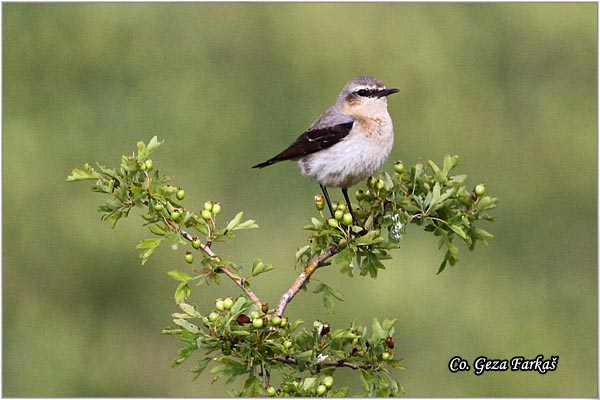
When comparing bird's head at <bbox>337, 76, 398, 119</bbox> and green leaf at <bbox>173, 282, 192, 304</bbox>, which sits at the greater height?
bird's head at <bbox>337, 76, 398, 119</bbox>

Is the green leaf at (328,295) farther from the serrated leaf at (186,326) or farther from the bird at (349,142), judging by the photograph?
the bird at (349,142)

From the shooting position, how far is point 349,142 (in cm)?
657

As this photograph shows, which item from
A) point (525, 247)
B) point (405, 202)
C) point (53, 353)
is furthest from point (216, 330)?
point (525, 247)

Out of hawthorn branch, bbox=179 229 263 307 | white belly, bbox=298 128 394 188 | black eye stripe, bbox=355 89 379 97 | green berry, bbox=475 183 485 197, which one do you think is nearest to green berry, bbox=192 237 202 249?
hawthorn branch, bbox=179 229 263 307

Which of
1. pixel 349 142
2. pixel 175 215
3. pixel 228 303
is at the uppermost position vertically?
pixel 349 142

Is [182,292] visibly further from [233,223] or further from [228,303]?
[233,223]

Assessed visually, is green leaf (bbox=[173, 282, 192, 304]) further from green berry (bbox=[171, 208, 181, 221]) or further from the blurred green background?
the blurred green background

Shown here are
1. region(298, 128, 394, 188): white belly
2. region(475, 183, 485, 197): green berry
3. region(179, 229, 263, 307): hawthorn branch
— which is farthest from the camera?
region(298, 128, 394, 188): white belly

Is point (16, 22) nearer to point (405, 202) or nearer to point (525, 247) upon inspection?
point (525, 247)

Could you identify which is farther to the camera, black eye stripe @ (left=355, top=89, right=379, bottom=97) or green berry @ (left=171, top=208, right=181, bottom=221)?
black eye stripe @ (left=355, top=89, right=379, bottom=97)

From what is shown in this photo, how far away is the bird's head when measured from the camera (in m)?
6.82

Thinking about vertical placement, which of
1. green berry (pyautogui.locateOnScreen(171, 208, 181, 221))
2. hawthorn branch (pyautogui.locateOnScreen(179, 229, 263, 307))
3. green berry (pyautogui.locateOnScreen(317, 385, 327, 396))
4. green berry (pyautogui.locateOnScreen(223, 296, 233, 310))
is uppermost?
green berry (pyautogui.locateOnScreen(171, 208, 181, 221))

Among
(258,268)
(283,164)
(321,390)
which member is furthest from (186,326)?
(283,164)

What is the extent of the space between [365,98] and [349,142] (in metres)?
0.50
